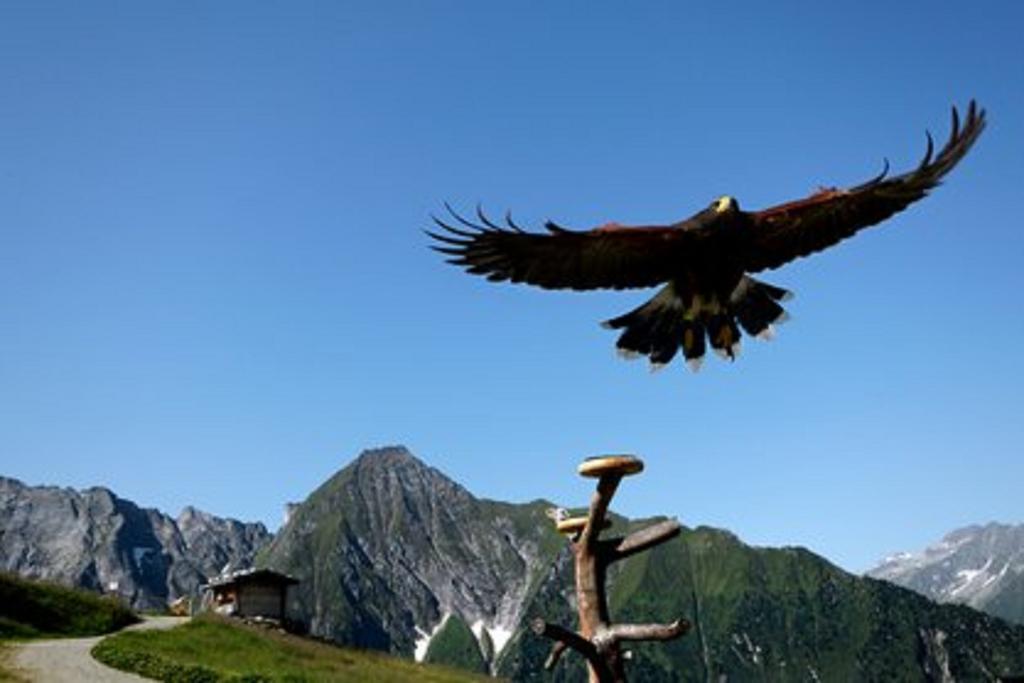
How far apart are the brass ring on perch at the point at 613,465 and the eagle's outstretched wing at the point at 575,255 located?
2.01 metres

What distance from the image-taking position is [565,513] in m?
13.1

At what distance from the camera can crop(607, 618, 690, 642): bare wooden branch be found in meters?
10.7

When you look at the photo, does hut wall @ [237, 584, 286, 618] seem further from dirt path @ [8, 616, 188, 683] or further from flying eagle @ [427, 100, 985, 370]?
flying eagle @ [427, 100, 985, 370]

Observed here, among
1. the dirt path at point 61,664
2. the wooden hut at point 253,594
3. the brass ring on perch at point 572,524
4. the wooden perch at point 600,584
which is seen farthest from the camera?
the wooden hut at point 253,594

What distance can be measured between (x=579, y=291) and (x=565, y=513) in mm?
2888

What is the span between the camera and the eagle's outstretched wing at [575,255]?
11.4 meters

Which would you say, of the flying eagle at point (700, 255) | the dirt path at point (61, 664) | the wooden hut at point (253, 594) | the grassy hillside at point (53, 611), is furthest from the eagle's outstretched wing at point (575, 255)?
the wooden hut at point (253, 594)

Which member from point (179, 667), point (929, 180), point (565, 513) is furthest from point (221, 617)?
point (929, 180)

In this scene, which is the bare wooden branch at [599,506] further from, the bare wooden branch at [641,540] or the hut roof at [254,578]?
the hut roof at [254,578]

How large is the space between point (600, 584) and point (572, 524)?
798mm

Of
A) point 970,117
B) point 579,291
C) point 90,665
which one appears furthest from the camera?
point 90,665

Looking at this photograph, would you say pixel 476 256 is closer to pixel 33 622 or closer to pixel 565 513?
pixel 565 513

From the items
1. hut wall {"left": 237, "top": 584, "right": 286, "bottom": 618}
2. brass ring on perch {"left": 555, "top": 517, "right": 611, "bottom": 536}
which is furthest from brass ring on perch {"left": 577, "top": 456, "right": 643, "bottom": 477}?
hut wall {"left": 237, "top": 584, "right": 286, "bottom": 618}

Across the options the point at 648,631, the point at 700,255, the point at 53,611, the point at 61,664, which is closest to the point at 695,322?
the point at 700,255
